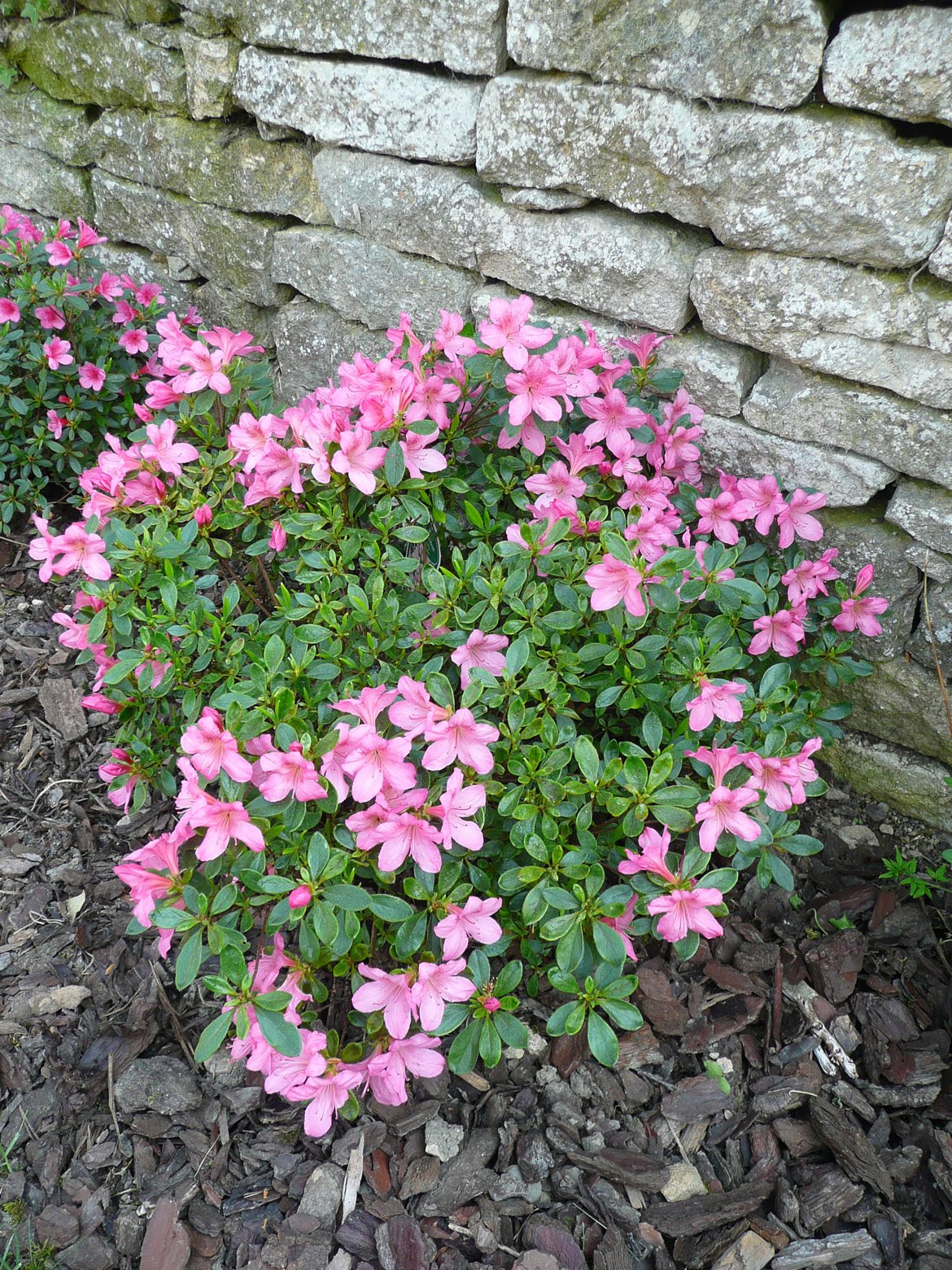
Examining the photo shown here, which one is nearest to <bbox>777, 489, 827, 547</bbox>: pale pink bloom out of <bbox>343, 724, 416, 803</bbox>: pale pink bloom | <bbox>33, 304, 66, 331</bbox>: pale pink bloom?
<bbox>343, 724, 416, 803</bbox>: pale pink bloom

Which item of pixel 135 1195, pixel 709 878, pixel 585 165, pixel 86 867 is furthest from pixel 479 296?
pixel 135 1195

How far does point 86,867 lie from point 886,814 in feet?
5.98

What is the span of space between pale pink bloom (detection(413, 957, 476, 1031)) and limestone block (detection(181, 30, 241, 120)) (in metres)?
2.19

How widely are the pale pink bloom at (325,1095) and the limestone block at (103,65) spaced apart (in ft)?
7.90

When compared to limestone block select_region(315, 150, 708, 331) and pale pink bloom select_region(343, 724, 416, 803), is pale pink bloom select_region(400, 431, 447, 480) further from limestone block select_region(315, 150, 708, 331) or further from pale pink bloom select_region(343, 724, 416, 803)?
limestone block select_region(315, 150, 708, 331)

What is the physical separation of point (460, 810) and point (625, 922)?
1.17ft

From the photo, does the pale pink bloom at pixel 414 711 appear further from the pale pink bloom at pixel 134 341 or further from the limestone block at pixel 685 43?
the pale pink bloom at pixel 134 341

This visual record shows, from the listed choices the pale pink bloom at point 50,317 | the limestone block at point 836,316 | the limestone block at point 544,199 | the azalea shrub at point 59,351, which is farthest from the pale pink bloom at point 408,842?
the pale pink bloom at point 50,317

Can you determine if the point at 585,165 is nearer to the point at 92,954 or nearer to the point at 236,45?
the point at 236,45

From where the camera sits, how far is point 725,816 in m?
1.31

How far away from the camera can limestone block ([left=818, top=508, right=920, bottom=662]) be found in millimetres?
1852

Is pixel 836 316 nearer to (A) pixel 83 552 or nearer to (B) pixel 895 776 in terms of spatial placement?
(B) pixel 895 776

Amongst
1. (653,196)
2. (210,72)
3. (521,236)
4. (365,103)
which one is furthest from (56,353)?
(653,196)

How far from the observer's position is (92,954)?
1873 millimetres
